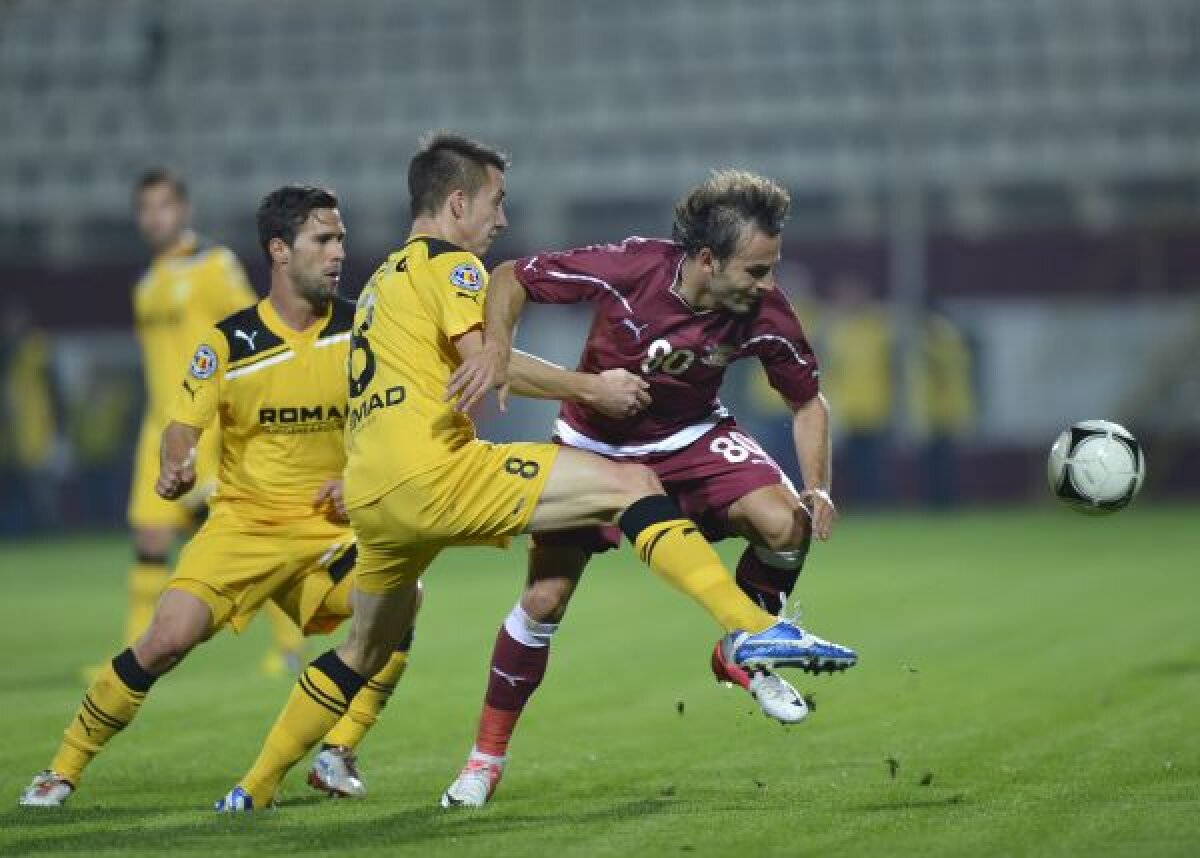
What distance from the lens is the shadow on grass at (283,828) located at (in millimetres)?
6141

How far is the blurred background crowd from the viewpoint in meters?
25.5

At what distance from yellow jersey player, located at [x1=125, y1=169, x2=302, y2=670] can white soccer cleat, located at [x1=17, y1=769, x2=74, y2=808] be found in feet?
12.4

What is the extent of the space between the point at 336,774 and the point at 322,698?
1.53 feet

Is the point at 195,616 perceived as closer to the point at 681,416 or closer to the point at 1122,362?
the point at 681,416

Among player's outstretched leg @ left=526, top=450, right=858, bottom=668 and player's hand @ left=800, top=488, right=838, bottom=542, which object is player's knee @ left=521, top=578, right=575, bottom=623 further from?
player's hand @ left=800, top=488, right=838, bottom=542

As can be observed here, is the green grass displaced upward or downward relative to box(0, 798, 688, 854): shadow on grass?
downward

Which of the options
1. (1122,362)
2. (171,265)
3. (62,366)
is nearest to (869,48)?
(1122,362)

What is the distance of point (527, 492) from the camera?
6.38m

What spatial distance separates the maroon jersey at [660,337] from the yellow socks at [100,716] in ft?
5.29

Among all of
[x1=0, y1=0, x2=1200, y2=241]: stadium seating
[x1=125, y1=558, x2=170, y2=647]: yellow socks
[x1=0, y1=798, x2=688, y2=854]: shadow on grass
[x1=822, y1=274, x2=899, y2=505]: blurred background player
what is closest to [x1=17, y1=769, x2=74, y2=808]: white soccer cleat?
[x1=0, y1=798, x2=688, y2=854]: shadow on grass

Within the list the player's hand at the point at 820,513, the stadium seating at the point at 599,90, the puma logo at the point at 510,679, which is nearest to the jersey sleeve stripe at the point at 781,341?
the player's hand at the point at 820,513

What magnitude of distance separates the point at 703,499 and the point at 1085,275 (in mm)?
19959

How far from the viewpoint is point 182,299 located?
11312 mm

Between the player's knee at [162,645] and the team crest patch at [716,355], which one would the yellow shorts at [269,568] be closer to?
the player's knee at [162,645]
